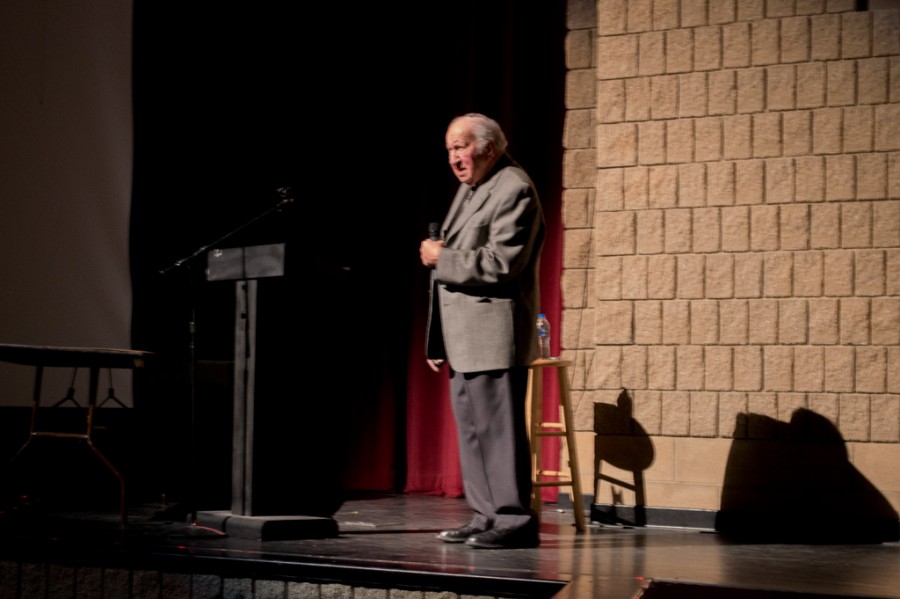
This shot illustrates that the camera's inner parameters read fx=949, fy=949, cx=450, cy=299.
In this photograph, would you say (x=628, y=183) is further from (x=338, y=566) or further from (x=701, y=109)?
(x=338, y=566)

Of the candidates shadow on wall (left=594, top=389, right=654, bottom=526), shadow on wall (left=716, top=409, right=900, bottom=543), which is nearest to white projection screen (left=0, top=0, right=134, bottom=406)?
shadow on wall (left=594, top=389, right=654, bottom=526)

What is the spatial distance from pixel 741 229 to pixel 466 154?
57.6 inches

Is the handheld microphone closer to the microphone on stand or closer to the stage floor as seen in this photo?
the microphone on stand

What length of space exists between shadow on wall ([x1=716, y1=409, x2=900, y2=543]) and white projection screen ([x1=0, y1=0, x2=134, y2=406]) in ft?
11.1

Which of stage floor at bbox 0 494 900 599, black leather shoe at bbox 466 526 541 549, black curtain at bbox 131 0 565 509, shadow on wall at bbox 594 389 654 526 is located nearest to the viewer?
stage floor at bbox 0 494 900 599

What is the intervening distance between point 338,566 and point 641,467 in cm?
189

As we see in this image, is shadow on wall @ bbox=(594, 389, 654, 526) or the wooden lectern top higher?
the wooden lectern top

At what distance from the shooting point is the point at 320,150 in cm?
561

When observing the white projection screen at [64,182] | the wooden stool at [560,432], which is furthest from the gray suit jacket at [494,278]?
the white projection screen at [64,182]

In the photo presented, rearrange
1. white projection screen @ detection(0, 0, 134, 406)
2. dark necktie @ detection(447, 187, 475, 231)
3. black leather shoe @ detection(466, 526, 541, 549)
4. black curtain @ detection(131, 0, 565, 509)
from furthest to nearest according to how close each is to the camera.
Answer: white projection screen @ detection(0, 0, 134, 406) → black curtain @ detection(131, 0, 565, 509) → dark necktie @ detection(447, 187, 475, 231) → black leather shoe @ detection(466, 526, 541, 549)

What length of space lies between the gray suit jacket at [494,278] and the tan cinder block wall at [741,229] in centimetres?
110

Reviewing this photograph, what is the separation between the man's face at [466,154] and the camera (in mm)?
3240

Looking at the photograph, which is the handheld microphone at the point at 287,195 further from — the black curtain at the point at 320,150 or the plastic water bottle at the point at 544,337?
the black curtain at the point at 320,150

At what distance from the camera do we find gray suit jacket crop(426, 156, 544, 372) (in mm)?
3135
